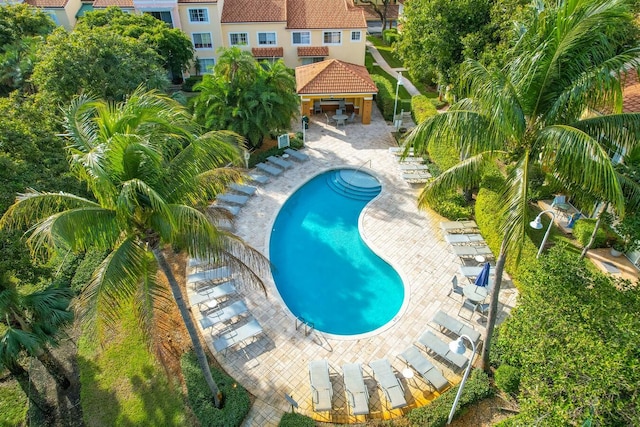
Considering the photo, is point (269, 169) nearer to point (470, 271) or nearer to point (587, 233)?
point (470, 271)

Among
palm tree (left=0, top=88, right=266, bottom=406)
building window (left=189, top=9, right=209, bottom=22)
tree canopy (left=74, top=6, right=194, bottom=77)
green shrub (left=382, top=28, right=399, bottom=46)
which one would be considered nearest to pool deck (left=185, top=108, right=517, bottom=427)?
palm tree (left=0, top=88, right=266, bottom=406)

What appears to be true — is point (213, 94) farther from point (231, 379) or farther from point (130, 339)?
point (231, 379)

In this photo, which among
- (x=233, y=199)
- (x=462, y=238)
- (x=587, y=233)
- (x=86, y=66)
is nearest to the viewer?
(x=587, y=233)

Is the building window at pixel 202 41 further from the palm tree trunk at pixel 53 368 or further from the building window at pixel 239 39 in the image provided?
the palm tree trunk at pixel 53 368

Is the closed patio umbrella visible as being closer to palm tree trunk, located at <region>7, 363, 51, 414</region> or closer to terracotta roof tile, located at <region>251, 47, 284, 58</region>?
palm tree trunk, located at <region>7, 363, 51, 414</region>

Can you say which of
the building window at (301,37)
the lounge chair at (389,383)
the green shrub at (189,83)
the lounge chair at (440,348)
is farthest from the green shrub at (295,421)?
the building window at (301,37)

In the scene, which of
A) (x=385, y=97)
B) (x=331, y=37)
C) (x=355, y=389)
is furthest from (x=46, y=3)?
(x=355, y=389)
